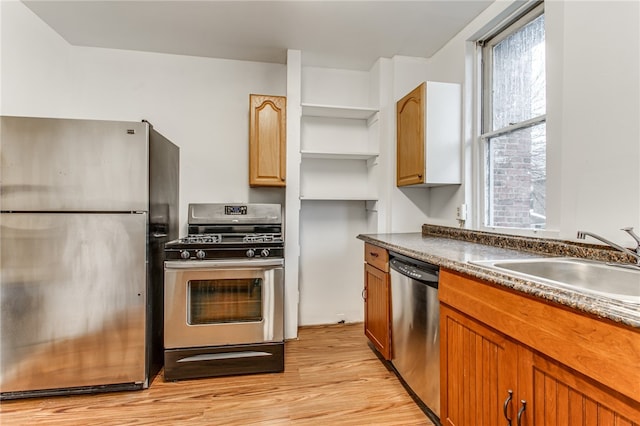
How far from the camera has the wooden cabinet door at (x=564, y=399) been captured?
0.78 m

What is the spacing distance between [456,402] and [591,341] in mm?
800

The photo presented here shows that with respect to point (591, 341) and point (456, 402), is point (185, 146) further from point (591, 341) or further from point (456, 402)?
point (591, 341)

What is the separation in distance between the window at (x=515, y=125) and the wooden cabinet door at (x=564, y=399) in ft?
3.74

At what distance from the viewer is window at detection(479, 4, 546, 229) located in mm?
1939

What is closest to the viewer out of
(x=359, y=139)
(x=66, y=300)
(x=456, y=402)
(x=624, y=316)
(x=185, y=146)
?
(x=624, y=316)

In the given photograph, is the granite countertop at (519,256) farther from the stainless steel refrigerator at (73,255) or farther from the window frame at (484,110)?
the stainless steel refrigerator at (73,255)

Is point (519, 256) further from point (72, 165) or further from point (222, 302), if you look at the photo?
point (72, 165)

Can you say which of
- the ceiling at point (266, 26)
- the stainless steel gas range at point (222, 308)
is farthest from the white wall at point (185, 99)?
the stainless steel gas range at point (222, 308)

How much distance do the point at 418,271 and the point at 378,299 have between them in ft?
2.16

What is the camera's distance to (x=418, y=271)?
68.3 inches

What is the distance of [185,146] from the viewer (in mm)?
2910

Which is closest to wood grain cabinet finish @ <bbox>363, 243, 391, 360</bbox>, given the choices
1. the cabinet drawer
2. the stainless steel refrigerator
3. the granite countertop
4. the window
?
the cabinet drawer

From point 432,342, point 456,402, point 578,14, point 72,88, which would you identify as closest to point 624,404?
point 456,402

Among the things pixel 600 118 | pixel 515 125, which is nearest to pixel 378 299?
pixel 515 125
